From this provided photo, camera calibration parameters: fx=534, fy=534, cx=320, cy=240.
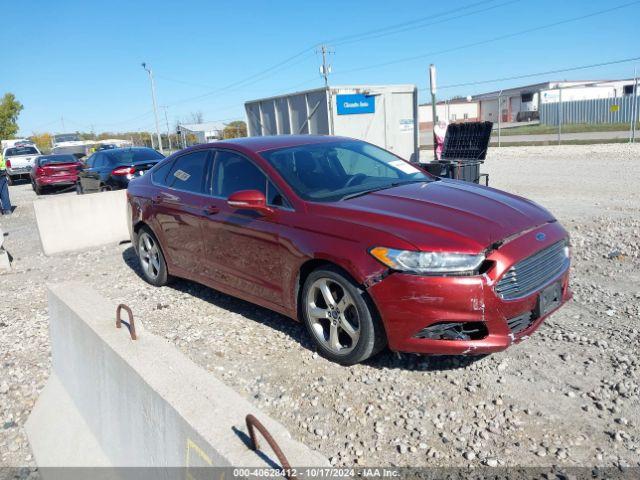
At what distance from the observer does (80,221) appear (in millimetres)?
8977

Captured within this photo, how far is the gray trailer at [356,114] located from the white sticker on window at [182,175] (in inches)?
283

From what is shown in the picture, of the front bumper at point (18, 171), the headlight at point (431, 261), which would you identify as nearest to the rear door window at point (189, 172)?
the headlight at point (431, 261)

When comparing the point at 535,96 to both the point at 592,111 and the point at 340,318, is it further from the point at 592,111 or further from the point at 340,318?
the point at 340,318

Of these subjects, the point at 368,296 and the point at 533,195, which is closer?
the point at 368,296

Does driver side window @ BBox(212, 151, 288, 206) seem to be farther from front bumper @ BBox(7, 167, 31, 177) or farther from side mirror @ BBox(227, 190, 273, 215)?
front bumper @ BBox(7, 167, 31, 177)

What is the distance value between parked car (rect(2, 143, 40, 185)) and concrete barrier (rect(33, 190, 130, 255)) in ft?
58.0

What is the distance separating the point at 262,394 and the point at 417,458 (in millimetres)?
1225

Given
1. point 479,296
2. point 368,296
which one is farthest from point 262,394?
point 479,296

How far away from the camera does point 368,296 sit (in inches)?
140

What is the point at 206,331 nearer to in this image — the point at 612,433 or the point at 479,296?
the point at 479,296

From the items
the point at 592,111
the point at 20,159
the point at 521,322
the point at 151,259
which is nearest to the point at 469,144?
the point at 151,259

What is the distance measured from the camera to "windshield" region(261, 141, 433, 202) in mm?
4277

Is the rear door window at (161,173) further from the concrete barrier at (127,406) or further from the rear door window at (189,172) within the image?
the concrete barrier at (127,406)

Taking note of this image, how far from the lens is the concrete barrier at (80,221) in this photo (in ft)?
28.6
